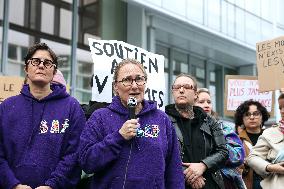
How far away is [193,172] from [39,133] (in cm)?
123

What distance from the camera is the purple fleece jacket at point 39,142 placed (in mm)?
3381

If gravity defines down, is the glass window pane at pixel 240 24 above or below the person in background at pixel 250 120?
above

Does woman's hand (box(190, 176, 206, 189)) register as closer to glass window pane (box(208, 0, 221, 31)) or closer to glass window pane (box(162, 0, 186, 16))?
glass window pane (box(162, 0, 186, 16))

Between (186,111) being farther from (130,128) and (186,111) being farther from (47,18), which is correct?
(47,18)

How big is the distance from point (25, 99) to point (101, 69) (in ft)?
3.68

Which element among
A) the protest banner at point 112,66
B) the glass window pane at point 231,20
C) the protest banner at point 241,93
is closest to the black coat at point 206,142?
the protest banner at point 112,66

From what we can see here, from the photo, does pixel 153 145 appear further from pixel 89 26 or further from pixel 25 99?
pixel 89 26

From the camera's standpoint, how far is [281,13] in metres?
18.5

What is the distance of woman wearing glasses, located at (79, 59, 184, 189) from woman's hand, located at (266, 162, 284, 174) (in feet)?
4.74

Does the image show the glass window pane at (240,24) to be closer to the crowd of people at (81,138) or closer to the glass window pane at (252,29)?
the glass window pane at (252,29)

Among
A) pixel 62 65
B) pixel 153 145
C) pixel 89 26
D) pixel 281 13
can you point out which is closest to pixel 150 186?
pixel 153 145

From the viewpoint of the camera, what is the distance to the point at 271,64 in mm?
6500

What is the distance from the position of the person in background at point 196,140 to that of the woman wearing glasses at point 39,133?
947 millimetres

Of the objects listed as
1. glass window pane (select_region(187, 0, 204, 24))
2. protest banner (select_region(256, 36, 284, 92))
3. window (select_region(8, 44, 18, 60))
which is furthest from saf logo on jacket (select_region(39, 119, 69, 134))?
glass window pane (select_region(187, 0, 204, 24))
